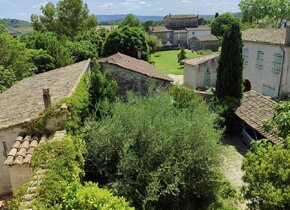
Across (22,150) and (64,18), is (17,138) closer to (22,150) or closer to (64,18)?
(22,150)

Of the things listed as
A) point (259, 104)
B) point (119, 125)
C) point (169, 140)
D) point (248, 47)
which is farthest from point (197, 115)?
point (248, 47)

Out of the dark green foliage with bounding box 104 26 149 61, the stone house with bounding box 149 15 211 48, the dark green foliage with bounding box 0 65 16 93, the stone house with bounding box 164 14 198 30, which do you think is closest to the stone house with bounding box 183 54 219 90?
the dark green foliage with bounding box 104 26 149 61

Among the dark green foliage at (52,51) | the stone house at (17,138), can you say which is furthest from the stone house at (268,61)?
the stone house at (17,138)

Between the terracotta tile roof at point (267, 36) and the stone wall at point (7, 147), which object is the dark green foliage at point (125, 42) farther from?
the stone wall at point (7, 147)

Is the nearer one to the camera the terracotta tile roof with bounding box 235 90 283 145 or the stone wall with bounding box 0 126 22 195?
the stone wall with bounding box 0 126 22 195

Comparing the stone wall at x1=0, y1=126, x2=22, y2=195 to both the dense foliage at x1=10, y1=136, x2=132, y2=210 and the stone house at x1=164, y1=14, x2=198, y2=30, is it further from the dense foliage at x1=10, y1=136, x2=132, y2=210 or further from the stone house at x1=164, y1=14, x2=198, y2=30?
the stone house at x1=164, y1=14, x2=198, y2=30

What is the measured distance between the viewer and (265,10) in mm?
58875

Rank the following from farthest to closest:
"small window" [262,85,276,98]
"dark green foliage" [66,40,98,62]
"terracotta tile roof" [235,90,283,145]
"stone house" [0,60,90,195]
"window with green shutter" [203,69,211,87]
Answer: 1. "dark green foliage" [66,40,98,62]
2. "window with green shutter" [203,69,211,87]
3. "small window" [262,85,276,98]
4. "terracotta tile roof" [235,90,283,145]
5. "stone house" [0,60,90,195]

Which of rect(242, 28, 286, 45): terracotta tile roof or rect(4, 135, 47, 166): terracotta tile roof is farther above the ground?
rect(242, 28, 286, 45): terracotta tile roof

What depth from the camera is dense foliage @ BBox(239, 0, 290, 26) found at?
5666 cm

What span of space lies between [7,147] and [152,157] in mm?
4991

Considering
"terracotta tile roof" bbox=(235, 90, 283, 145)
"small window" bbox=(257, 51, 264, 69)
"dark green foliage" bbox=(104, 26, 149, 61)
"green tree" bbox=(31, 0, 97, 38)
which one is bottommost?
"terracotta tile roof" bbox=(235, 90, 283, 145)

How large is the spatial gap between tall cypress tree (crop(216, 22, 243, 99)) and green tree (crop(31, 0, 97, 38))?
35.8m

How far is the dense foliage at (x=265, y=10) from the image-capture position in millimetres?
56662
